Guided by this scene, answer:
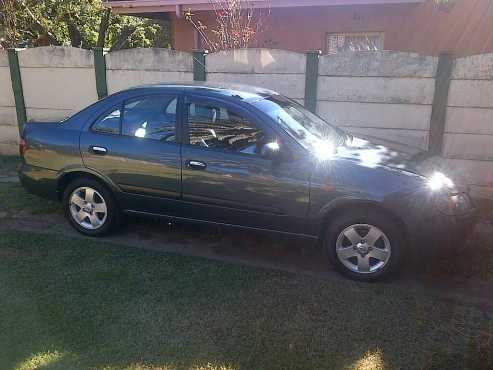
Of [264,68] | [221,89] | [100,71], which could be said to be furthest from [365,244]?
[100,71]

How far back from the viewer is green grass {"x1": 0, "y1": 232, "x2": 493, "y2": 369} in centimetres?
311

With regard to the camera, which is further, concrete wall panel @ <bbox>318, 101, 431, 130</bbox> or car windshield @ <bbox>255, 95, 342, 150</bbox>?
concrete wall panel @ <bbox>318, 101, 431, 130</bbox>

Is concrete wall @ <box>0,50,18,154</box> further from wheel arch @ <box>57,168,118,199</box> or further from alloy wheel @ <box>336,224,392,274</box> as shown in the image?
alloy wheel @ <box>336,224,392,274</box>

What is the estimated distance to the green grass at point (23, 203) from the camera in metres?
5.83

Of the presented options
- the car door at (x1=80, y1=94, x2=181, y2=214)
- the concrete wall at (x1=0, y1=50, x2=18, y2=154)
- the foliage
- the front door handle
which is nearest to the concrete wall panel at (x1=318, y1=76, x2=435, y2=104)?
the car door at (x1=80, y1=94, x2=181, y2=214)

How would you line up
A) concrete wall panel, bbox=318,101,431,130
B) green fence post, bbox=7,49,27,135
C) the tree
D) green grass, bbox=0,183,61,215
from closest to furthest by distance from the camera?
green grass, bbox=0,183,61,215 < concrete wall panel, bbox=318,101,431,130 < green fence post, bbox=7,49,27,135 < the tree

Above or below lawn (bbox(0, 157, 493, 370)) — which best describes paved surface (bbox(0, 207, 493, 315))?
below

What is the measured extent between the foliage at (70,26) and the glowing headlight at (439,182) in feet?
31.4

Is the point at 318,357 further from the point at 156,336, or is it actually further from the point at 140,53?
the point at 140,53

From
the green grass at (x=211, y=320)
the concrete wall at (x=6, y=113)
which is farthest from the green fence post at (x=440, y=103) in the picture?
the concrete wall at (x=6, y=113)

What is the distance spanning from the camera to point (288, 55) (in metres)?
6.67

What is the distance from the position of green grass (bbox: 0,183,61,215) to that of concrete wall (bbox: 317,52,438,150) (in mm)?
3778

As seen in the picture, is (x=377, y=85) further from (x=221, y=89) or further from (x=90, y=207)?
(x=90, y=207)

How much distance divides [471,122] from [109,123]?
4493 millimetres
